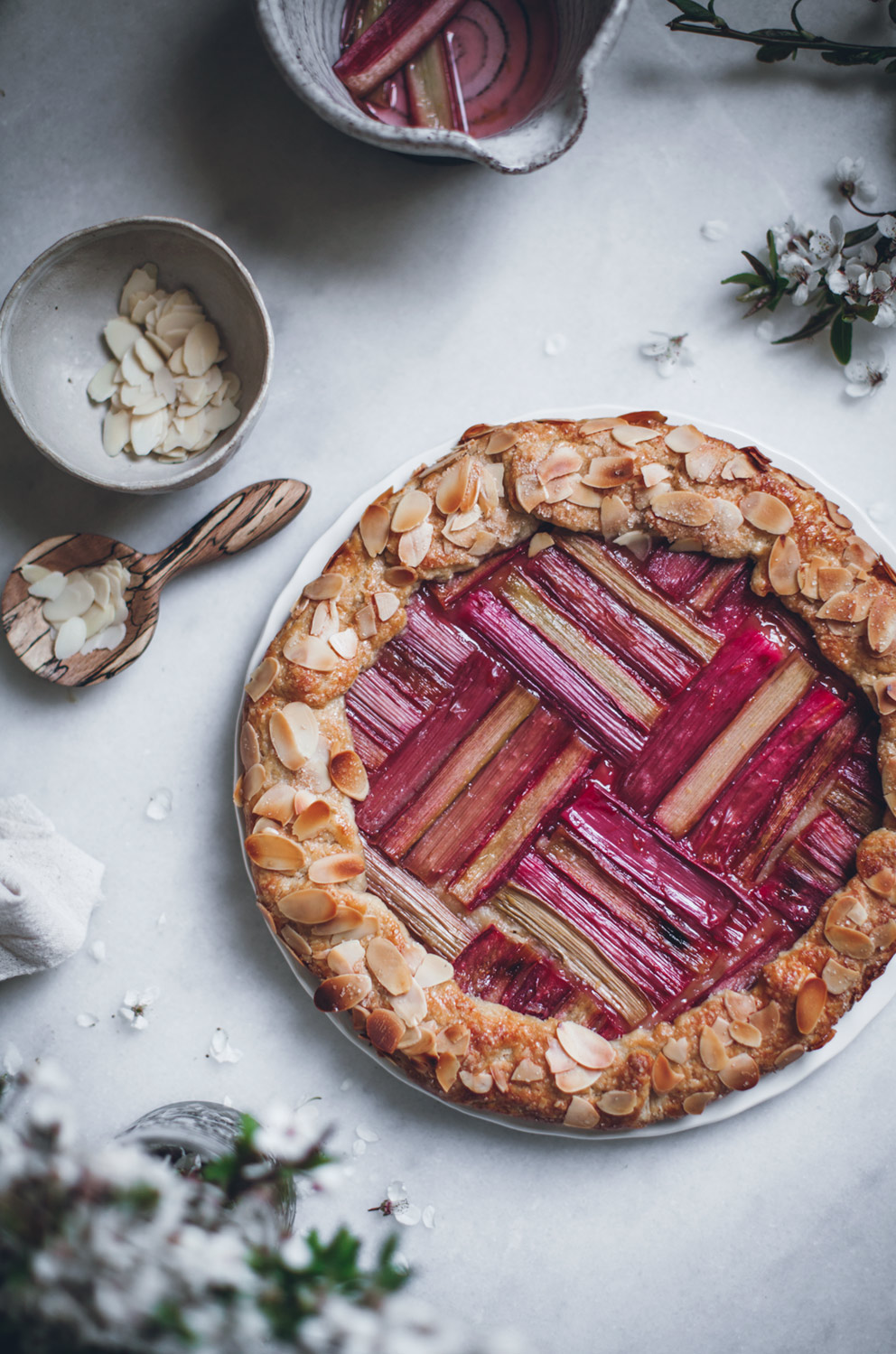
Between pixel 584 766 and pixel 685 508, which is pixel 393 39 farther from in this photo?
pixel 584 766

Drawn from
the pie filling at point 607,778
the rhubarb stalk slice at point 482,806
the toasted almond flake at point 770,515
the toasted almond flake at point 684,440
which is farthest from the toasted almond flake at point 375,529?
the toasted almond flake at point 770,515

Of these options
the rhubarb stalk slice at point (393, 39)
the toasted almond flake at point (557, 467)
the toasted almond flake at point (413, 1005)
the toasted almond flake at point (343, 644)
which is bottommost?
the toasted almond flake at point (413, 1005)

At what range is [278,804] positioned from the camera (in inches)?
74.9

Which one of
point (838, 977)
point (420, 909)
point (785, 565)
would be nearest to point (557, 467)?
point (785, 565)

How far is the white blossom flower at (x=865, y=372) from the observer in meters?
2.17

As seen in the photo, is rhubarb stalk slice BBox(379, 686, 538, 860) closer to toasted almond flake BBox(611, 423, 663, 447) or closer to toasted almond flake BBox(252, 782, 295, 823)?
toasted almond flake BBox(252, 782, 295, 823)

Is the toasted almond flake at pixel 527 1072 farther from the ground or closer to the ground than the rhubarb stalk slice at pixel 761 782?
closer to the ground

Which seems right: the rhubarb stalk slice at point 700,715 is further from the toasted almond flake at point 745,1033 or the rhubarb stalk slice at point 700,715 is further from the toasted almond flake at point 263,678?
the toasted almond flake at point 263,678

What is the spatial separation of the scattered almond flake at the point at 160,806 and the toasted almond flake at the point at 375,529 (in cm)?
75

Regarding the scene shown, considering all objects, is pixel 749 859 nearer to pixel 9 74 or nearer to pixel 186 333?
pixel 186 333

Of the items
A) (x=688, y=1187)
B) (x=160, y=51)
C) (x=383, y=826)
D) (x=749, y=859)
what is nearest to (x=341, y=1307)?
(x=383, y=826)

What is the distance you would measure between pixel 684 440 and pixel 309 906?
46.9 inches

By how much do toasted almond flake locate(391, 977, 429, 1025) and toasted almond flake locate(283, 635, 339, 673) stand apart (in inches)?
25.2

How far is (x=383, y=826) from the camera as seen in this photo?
1.97m
